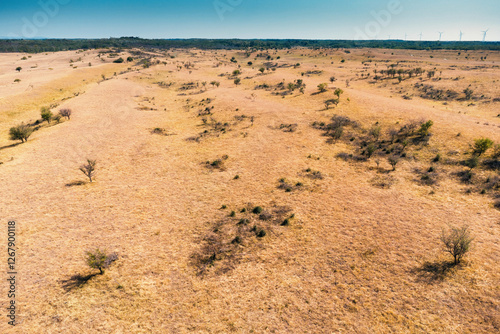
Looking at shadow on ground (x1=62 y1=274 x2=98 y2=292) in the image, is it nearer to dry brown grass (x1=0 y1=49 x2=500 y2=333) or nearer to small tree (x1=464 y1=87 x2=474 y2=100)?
dry brown grass (x1=0 y1=49 x2=500 y2=333)

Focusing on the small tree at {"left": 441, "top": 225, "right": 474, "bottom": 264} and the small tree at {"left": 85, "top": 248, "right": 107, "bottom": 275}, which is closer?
the small tree at {"left": 85, "top": 248, "right": 107, "bottom": 275}

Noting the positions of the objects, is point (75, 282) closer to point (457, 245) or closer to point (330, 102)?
point (457, 245)

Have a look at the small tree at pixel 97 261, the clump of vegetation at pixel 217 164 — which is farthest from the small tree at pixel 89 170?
the clump of vegetation at pixel 217 164

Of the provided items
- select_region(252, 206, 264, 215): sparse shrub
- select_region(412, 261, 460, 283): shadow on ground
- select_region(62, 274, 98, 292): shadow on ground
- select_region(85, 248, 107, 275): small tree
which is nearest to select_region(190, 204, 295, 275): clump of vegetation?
select_region(252, 206, 264, 215): sparse shrub

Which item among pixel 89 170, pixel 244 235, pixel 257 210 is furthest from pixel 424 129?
pixel 89 170

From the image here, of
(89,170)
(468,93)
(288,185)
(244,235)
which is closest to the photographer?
(244,235)

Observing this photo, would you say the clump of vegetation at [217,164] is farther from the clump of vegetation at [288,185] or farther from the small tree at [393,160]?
the small tree at [393,160]
